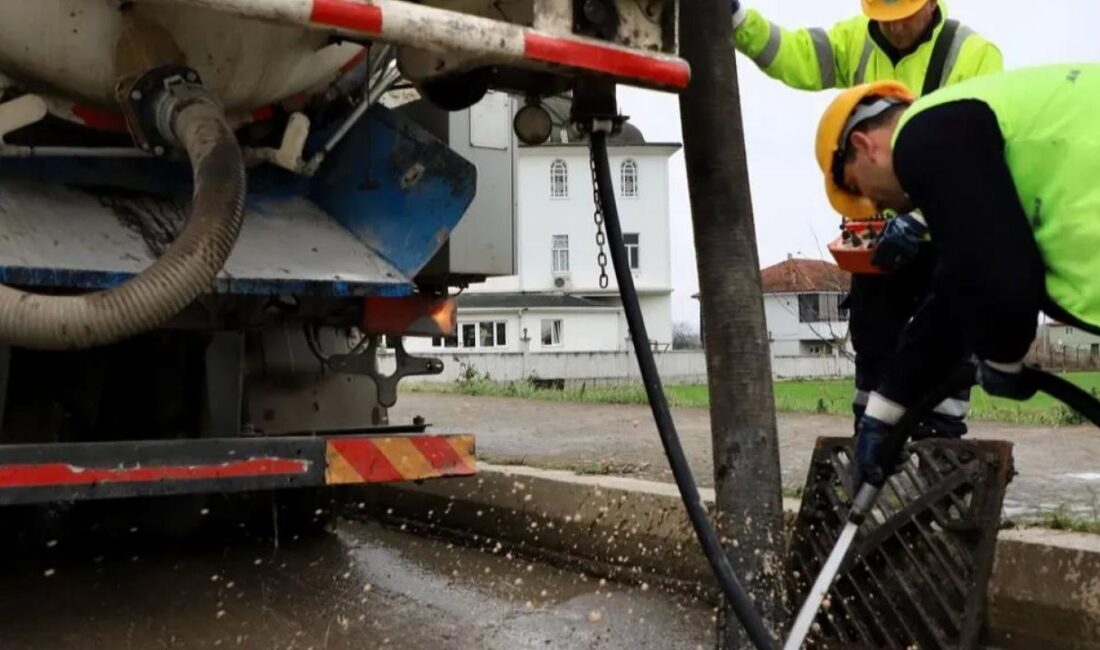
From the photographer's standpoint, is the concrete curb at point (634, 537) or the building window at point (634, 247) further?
the building window at point (634, 247)

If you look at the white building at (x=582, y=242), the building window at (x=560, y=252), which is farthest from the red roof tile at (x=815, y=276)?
the building window at (x=560, y=252)

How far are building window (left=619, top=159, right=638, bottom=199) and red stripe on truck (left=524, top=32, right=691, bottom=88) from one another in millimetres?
39037

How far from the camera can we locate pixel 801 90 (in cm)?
387

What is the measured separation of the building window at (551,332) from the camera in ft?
124

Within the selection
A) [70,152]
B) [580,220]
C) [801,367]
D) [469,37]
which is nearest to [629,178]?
[580,220]

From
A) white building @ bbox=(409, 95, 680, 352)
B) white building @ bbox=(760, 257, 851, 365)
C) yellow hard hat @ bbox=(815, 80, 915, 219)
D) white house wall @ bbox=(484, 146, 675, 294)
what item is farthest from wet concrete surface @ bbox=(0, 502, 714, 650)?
white house wall @ bbox=(484, 146, 675, 294)

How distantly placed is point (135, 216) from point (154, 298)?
1.01m

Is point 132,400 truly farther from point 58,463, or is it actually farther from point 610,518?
point 610,518

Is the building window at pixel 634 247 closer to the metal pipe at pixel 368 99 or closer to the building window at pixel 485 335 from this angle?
the building window at pixel 485 335

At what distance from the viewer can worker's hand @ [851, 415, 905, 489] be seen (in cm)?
271

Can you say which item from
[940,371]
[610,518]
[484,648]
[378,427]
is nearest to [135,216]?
[378,427]

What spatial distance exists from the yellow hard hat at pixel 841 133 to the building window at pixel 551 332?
3501 cm

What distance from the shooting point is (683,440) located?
6.77 m

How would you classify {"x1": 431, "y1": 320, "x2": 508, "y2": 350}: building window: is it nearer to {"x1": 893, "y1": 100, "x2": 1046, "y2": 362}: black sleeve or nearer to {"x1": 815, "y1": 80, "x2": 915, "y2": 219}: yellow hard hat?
{"x1": 815, "y1": 80, "x2": 915, "y2": 219}: yellow hard hat
